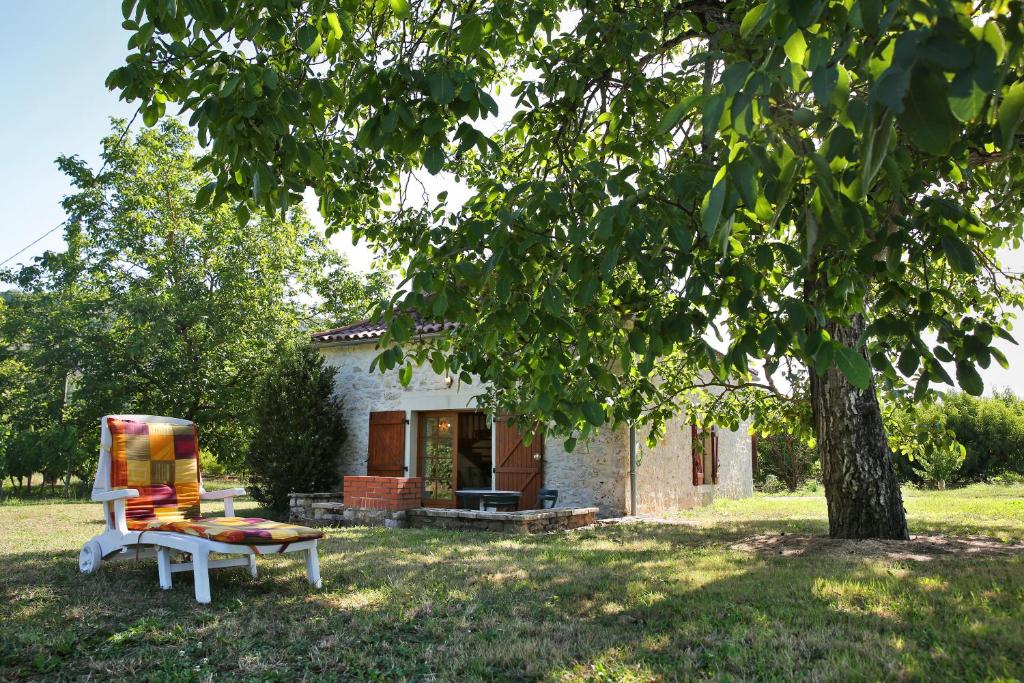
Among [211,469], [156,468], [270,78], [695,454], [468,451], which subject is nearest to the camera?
[270,78]

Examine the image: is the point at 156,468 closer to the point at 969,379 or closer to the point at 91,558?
the point at 91,558

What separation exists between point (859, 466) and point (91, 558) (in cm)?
674

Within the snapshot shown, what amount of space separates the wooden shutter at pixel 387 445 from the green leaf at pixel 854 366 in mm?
10668

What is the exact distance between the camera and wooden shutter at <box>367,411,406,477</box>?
473 inches

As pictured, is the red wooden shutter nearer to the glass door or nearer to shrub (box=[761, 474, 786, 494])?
shrub (box=[761, 474, 786, 494])

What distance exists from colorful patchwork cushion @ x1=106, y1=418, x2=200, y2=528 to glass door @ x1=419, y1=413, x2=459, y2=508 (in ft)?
20.5

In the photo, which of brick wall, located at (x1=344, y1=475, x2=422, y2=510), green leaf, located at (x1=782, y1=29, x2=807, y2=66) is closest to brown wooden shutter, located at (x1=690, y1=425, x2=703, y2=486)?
brick wall, located at (x1=344, y1=475, x2=422, y2=510)

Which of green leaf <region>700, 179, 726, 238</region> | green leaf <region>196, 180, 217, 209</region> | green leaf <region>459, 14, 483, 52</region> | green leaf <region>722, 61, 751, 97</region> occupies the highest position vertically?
green leaf <region>459, 14, 483, 52</region>

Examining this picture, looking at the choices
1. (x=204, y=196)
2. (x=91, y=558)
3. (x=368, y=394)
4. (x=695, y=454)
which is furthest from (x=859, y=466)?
(x=368, y=394)

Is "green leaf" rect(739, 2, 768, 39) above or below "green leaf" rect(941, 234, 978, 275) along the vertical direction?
above

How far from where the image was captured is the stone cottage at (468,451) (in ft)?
35.6

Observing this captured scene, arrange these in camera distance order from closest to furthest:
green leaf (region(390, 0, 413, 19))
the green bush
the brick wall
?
1. green leaf (region(390, 0, 413, 19))
2. the brick wall
3. the green bush

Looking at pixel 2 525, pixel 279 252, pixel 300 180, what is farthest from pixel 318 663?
pixel 279 252

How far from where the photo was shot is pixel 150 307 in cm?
1515
